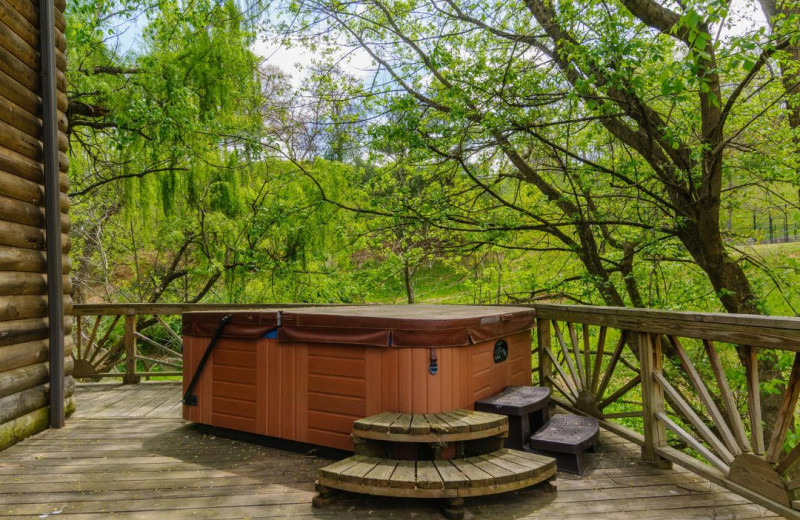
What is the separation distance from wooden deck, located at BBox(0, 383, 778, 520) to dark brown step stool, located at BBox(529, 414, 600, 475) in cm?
11

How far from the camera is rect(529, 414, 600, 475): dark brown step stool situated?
3.14 metres

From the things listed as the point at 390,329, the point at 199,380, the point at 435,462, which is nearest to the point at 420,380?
the point at 390,329

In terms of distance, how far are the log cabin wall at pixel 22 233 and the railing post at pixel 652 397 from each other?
4535 millimetres

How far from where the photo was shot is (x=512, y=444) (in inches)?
134

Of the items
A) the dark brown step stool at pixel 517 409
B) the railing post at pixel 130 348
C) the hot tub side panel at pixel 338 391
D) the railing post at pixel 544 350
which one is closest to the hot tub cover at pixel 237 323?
the hot tub side panel at pixel 338 391

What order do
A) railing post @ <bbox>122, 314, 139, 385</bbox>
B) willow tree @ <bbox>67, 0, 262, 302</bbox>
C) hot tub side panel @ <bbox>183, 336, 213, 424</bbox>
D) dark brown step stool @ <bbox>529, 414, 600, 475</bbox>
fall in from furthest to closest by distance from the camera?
1. railing post @ <bbox>122, 314, 139, 385</bbox>
2. willow tree @ <bbox>67, 0, 262, 302</bbox>
3. hot tub side panel @ <bbox>183, 336, 213, 424</bbox>
4. dark brown step stool @ <bbox>529, 414, 600, 475</bbox>

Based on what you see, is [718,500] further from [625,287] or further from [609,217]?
[625,287]

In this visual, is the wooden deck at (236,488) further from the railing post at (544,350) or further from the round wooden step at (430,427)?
the railing post at (544,350)

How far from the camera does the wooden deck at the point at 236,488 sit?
2615mm

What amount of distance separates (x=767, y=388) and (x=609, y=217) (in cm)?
264

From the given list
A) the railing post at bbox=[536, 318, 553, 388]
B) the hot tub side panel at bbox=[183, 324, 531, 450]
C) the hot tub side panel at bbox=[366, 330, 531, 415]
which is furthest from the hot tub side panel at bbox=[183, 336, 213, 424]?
the railing post at bbox=[536, 318, 553, 388]

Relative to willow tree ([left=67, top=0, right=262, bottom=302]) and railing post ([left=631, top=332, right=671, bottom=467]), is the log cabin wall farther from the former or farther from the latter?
railing post ([left=631, top=332, right=671, bottom=467])

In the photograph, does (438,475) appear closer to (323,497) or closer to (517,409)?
(323,497)

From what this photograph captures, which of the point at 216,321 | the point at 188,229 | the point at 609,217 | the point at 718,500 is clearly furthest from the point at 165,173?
the point at 718,500
